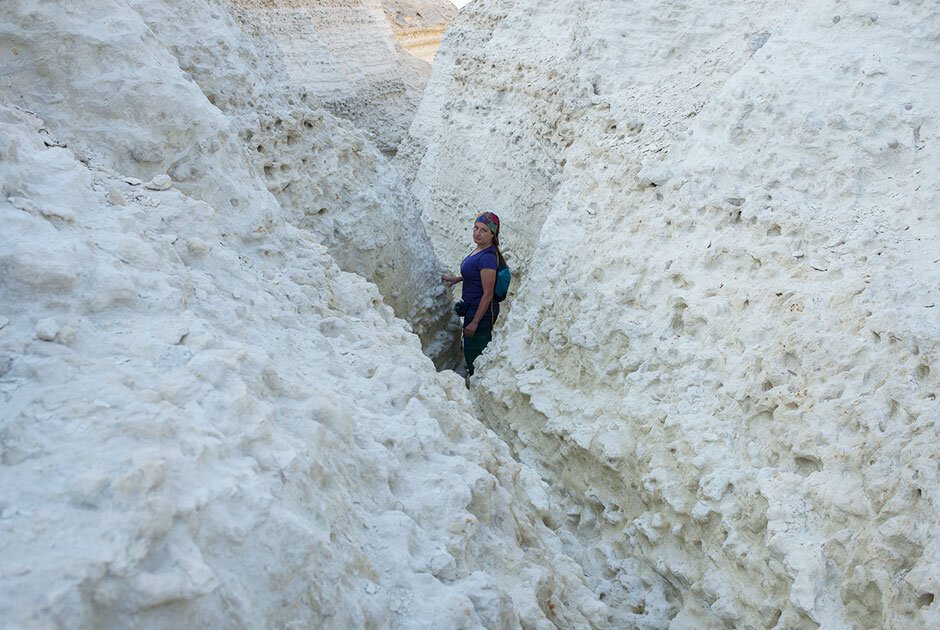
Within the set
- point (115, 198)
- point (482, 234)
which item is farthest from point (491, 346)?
point (115, 198)

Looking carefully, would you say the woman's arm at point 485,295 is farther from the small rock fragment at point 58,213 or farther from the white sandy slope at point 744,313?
the small rock fragment at point 58,213

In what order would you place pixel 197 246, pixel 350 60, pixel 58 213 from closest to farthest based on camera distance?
pixel 58 213 → pixel 197 246 → pixel 350 60

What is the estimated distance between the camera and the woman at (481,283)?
440 centimetres

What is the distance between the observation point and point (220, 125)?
2.99 metres

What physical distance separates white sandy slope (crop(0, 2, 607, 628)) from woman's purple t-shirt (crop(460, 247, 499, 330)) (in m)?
1.48

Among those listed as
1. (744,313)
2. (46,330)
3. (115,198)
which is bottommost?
(744,313)

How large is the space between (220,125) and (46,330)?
5.59 ft

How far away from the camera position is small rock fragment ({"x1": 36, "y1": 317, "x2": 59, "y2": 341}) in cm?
154

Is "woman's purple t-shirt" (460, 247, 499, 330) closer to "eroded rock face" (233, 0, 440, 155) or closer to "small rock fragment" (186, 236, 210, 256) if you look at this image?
"small rock fragment" (186, 236, 210, 256)

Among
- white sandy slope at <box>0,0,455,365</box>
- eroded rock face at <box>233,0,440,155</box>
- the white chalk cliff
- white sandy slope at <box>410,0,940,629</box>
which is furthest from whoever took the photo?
eroded rock face at <box>233,0,440,155</box>

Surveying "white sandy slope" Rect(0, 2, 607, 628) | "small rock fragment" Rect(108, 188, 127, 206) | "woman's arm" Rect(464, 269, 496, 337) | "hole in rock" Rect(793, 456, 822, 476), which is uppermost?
"small rock fragment" Rect(108, 188, 127, 206)

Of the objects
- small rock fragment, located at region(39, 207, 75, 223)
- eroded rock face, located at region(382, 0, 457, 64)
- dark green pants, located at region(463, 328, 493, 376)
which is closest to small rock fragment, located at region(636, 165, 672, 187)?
dark green pants, located at region(463, 328, 493, 376)

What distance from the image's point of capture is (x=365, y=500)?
189cm

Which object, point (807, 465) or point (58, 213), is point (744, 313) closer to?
point (807, 465)
